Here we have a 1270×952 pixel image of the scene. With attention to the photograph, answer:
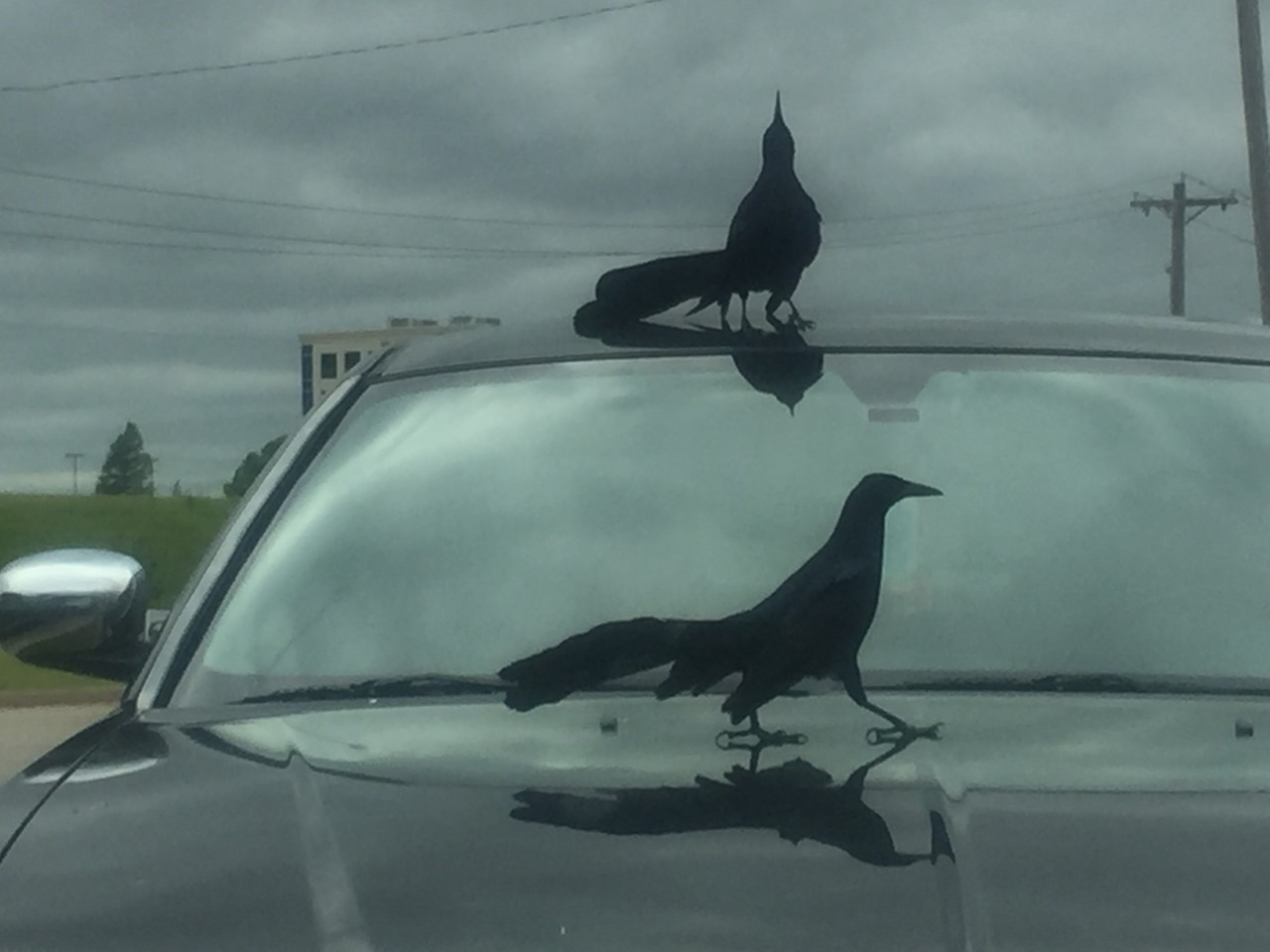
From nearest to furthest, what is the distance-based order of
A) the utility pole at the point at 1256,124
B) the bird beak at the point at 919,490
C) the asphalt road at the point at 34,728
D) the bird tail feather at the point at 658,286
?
the bird beak at the point at 919,490 < the bird tail feather at the point at 658,286 < the asphalt road at the point at 34,728 < the utility pole at the point at 1256,124

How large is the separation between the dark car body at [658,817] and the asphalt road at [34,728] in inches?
501

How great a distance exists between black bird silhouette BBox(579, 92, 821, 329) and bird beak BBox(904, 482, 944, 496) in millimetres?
310

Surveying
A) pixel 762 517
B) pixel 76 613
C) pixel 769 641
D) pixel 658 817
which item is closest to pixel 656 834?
pixel 658 817

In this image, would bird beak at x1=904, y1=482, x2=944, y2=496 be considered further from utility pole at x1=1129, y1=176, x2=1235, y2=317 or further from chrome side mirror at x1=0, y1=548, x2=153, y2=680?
utility pole at x1=1129, y1=176, x2=1235, y2=317

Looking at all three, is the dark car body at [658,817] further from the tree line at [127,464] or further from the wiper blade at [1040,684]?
the tree line at [127,464]

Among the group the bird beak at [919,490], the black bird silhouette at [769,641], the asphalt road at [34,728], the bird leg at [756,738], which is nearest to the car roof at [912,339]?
the bird beak at [919,490]

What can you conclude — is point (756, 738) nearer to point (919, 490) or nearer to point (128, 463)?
point (919, 490)

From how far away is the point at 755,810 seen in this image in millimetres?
1970

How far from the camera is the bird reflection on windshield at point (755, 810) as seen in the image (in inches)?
74.3

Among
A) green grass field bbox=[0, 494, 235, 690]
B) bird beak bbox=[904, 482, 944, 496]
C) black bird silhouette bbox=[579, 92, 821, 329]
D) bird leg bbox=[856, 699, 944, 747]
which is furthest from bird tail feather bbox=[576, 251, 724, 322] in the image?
A: green grass field bbox=[0, 494, 235, 690]

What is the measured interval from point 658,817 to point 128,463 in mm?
138237

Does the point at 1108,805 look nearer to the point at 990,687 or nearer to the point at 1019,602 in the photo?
the point at 990,687

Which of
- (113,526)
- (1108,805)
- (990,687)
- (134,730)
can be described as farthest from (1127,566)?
(113,526)

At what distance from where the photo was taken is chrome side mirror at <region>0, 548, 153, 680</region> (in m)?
3.04
